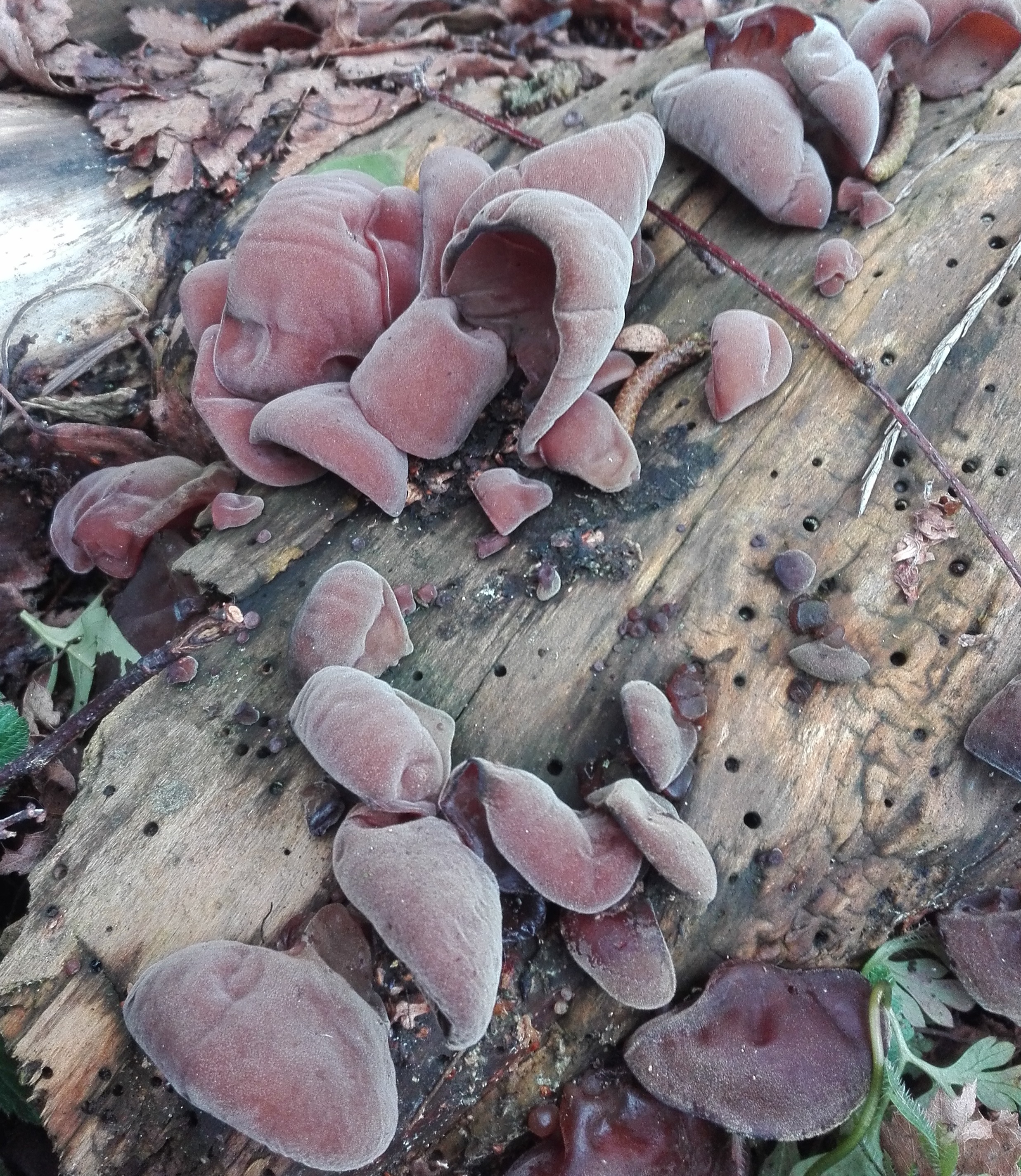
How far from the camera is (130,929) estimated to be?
2.14 meters

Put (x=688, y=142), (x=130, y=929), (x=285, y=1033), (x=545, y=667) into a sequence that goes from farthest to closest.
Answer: (x=688, y=142), (x=545, y=667), (x=130, y=929), (x=285, y=1033)

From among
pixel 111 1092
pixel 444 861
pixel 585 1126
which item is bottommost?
pixel 585 1126

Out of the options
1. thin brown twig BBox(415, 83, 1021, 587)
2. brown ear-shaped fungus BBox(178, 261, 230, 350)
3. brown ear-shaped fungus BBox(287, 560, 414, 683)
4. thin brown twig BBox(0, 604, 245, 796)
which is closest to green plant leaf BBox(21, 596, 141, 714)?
thin brown twig BBox(0, 604, 245, 796)

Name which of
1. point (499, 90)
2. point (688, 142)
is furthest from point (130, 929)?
point (499, 90)

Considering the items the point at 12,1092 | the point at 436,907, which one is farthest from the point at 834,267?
the point at 12,1092

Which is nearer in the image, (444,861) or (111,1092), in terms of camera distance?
(444,861)

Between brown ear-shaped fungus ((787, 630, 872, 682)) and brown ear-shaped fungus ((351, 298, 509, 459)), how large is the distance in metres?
1.24

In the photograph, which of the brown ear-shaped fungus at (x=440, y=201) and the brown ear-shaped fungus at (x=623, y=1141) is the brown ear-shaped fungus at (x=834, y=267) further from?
the brown ear-shaped fungus at (x=623, y=1141)

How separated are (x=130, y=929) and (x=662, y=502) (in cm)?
194

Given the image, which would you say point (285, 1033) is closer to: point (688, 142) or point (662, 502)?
point (662, 502)

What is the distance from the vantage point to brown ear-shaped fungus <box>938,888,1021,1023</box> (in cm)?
226

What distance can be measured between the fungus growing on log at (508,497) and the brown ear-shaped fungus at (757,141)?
1.40 m

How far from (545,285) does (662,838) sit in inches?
67.7

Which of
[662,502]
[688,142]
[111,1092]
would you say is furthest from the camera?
[688,142]
